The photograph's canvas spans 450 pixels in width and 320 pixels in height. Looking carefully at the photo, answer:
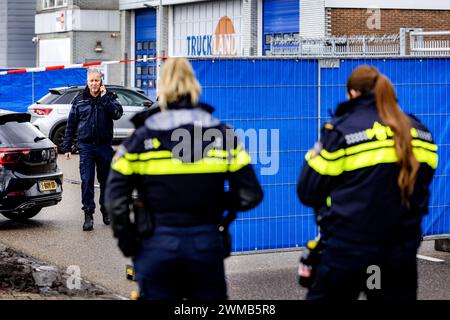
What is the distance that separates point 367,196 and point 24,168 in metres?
7.32

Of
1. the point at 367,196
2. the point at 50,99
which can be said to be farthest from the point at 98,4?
the point at 367,196

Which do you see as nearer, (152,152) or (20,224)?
(152,152)

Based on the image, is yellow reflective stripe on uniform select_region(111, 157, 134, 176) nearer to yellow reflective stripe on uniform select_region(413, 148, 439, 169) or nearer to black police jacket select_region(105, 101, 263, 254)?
black police jacket select_region(105, 101, 263, 254)

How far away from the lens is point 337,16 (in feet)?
105

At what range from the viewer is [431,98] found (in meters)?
9.38

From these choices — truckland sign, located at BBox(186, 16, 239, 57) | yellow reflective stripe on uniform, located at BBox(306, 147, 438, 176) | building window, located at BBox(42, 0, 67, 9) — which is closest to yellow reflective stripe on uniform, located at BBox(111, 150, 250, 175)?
yellow reflective stripe on uniform, located at BBox(306, 147, 438, 176)

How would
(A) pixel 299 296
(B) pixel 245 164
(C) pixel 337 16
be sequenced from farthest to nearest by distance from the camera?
1. (C) pixel 337 16
2. (A) pixel 299 296
3. (B) pixel 245 164

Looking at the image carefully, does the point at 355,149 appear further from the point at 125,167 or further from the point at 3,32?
the point at 3,32

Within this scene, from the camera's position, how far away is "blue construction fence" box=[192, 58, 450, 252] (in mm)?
8555

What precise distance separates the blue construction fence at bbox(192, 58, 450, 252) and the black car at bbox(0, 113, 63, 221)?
147 inches

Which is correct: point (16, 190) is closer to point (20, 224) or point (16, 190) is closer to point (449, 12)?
point (20, 224)
